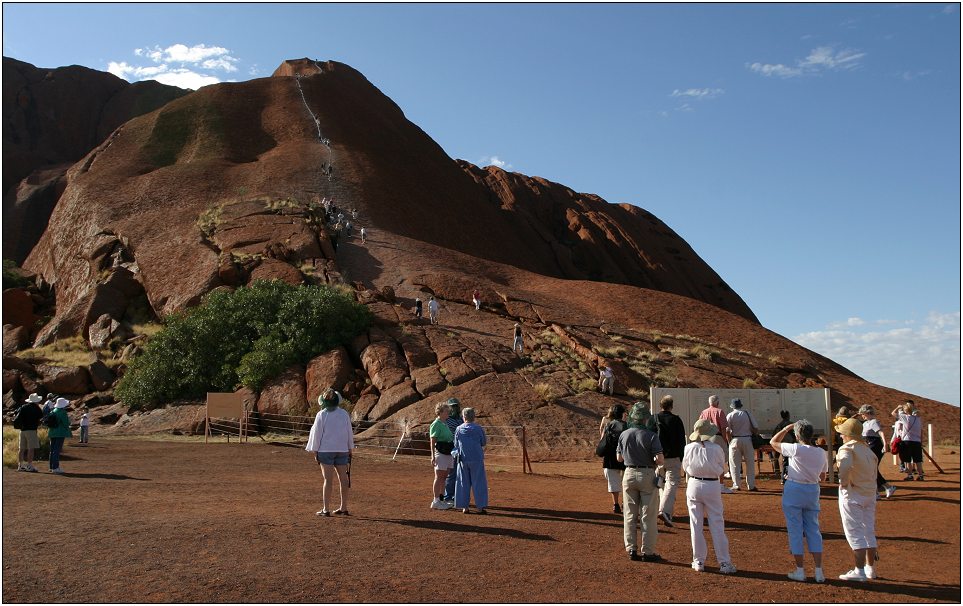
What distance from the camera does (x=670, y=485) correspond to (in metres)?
11.3

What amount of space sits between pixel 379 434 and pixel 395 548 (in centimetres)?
1530

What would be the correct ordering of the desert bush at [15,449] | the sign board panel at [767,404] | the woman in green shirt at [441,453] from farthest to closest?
the desert bush at [15,449]
the sign board panel at [767,404]
the woman in green shirt at [441,453]

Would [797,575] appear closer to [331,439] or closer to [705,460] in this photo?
[705,460]

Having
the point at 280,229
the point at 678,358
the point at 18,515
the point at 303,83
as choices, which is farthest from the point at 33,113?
the point at 18,515

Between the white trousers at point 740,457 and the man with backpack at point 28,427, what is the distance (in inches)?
533

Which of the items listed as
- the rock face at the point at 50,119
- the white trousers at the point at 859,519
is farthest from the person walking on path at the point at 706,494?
the rock face at the point at 50,119

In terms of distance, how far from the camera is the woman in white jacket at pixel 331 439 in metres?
11.1

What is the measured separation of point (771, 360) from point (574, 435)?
13852mm

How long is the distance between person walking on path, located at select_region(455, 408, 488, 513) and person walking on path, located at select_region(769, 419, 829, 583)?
4953 mm

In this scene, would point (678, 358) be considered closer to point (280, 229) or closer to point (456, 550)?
point (280, 229)

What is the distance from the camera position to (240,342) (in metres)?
31.1

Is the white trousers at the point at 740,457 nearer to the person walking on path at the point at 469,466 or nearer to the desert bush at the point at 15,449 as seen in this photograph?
the person walking on path at the point at 469,466

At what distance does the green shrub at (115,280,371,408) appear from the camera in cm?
2923

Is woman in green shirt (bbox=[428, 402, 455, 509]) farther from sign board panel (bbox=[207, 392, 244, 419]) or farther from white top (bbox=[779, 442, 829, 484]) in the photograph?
sign board panel (bbox=[207, 392, 244, 419])
